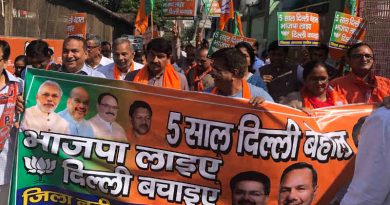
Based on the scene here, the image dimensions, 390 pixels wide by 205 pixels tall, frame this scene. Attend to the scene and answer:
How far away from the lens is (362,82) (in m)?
4.75

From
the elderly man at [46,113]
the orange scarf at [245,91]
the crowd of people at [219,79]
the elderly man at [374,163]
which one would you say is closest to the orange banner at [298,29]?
the crowd of people at [219,79]

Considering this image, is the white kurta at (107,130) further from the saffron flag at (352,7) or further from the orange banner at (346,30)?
the saffron flag at (352,7)

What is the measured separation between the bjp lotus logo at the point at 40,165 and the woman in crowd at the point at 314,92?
1779 millimetres

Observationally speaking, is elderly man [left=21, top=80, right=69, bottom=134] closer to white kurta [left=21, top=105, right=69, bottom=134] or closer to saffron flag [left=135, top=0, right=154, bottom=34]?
white kurta [left=21, top=105, right=69, bottom=134]

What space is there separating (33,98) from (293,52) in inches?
286

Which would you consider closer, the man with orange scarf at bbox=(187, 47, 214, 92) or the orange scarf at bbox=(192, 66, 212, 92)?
the orange scarf at bbox=(192, 66, 212, 92)

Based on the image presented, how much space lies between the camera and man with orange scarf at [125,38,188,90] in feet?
15.2

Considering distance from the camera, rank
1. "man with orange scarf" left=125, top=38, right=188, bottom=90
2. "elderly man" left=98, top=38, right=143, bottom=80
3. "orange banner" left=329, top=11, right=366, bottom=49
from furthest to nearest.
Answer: "orange banner" left=329, top=11, right=366, bottom=49, "elderly man" left=98, top=38, right=143, bottom=80, "man with orange scarf" left=125, top=38, right=188, bottom=90

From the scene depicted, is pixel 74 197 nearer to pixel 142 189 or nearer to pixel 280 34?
pixel 142 189

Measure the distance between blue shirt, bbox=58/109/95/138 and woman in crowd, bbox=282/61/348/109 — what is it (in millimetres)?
1472

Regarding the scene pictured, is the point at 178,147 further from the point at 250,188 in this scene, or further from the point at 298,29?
the point at 298,29

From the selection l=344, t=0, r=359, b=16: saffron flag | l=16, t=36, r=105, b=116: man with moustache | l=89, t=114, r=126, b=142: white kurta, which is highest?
l=344, t=0, r=359, b=16: saffron flag

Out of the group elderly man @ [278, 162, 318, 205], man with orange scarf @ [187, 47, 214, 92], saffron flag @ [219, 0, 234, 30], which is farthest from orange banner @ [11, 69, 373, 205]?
saffron flag @ [219, 0, 234, 30]

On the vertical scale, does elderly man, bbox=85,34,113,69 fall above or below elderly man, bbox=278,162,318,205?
above
